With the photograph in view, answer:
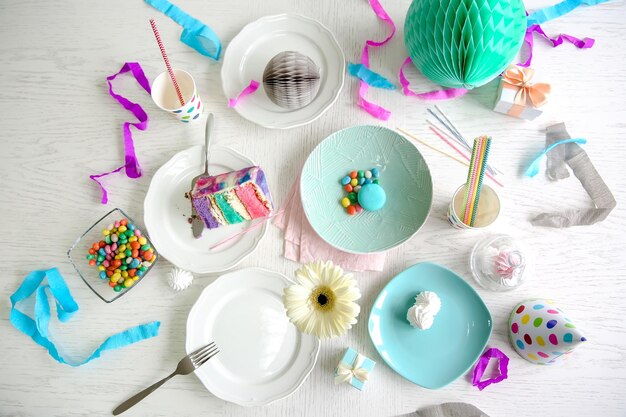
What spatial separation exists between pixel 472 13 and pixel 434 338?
2.07 feet

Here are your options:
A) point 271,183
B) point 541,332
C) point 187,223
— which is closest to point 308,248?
point 271,183

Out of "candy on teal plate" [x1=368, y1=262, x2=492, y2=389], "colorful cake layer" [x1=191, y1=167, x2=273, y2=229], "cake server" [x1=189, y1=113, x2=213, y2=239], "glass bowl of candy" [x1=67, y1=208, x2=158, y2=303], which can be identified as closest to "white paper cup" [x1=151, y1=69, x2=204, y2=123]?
"cake server" [x1=189, y1=113, x2=213, y2=239]

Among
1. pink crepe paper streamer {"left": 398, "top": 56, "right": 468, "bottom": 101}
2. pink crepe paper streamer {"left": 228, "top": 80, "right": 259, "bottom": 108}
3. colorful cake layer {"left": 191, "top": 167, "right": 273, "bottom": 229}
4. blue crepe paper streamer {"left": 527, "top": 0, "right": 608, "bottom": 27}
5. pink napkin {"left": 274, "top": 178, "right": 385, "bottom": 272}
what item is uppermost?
blue crepe paper streamer {"left": 527, "top": 0, "right": 608, "bottom": 27}

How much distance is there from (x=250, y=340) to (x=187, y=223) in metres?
0.29

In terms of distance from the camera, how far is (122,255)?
934 millimetres

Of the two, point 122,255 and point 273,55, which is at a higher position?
point 273,55

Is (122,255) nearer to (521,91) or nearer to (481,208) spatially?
(481,208)

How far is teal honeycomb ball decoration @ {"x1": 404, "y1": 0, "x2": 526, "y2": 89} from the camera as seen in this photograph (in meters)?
0.77

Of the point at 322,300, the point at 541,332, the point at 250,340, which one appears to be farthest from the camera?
the point at 250,340

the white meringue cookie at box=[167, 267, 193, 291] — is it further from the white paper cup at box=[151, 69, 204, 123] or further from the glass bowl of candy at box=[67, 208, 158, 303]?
the white paper cup at box=[151, 69, 204, 123]

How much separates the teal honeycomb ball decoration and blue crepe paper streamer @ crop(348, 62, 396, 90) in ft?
0.49

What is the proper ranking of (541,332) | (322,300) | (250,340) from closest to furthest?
(322,300) < (541,332) < (250,340)

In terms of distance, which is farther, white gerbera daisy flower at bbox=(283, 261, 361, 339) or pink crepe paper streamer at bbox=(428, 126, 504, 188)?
pink crepe paper streamer at bbox=(428, 126, 504, 188)

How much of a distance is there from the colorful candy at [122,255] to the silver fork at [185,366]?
0.20 metres
